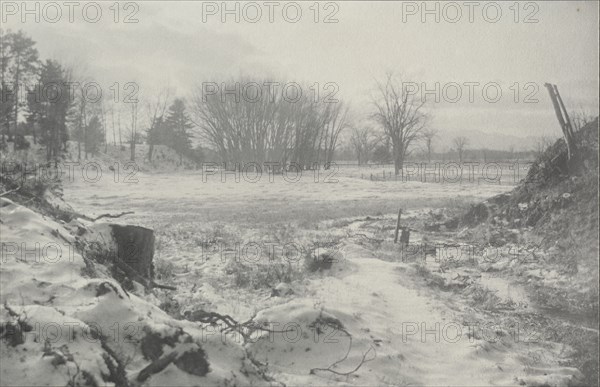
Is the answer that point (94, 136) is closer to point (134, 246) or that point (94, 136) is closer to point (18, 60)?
point (18, 60)

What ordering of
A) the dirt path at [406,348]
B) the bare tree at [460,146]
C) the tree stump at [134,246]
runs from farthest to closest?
1. the bare tree at [460,146]
2. the tree stump at [134,246]
3. the dirt path at [406,348]

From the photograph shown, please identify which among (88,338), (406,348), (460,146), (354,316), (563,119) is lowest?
(406,348)

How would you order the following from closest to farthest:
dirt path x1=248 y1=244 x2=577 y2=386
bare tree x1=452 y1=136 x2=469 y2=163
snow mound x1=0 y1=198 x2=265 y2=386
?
snow mound x1=0 y1=198 x2=265 y2=386 → dirt path x1=248 y1=244 x2=577 y2=386 → bare tree x1=452 y1=136 x2=469 y2=163

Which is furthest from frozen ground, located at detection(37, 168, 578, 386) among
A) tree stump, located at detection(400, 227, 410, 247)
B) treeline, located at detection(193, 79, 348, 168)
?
treeline, located at detection(193, 79, 348, 168)

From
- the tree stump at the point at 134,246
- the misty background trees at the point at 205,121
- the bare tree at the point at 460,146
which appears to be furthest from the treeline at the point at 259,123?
the tree stump at the point at 134,246

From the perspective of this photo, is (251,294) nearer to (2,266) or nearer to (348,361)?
(348,361)

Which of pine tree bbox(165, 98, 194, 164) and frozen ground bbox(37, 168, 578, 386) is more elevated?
pine tree bbox(165, 98, 194, 164)

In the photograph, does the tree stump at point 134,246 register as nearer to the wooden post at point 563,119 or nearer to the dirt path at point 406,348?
the dirt path at point 406,348

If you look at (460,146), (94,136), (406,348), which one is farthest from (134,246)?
(460,146)

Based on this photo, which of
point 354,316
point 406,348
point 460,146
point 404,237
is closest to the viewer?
point 406,348

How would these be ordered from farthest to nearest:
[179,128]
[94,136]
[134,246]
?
[179,128] < [94,136] < [134,246]

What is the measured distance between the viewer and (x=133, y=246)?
22.3 ft

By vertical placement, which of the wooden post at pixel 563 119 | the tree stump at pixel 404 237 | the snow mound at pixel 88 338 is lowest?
the tree stump at pixel 404 237

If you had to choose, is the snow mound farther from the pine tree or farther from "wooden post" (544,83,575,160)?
the pine tree
